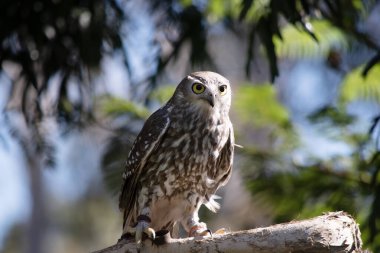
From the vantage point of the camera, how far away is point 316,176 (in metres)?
6.10

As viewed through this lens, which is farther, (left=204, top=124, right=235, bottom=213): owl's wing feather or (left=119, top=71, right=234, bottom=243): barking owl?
(left=204, top=124, right=235, bottom=213): owl's wing feather

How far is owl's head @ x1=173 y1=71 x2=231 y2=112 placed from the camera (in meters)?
4.80

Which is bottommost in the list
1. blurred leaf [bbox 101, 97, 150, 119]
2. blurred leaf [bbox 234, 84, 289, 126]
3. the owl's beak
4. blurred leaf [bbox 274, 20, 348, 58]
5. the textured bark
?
the textured bark

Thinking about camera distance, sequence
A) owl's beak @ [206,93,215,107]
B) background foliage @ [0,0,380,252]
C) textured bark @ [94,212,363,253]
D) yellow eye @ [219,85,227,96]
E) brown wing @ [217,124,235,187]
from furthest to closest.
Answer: background foliage @ [0,0,380,252], brown wing @ [217,124,235,187], yellow eye @ [219,85,227,96], owl's beak @ [206,93,215,107], textured bark @ [94,212,363,253]

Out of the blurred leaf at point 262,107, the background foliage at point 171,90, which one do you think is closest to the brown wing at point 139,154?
the background foliage at point 171,90

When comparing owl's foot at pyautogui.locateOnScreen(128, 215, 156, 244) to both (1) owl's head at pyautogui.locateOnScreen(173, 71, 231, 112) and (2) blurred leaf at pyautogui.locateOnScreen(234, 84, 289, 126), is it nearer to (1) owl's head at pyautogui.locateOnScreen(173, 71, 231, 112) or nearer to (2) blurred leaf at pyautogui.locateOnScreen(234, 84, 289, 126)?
(1) owl's head at pyautogui.locateOnScreen(173, 71, 231, 112)

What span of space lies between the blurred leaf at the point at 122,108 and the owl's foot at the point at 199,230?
5.39ft

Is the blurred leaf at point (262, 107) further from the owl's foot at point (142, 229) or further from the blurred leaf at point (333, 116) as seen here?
the owl's foot at point (142, 229)

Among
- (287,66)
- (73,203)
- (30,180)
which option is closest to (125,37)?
(287,66)

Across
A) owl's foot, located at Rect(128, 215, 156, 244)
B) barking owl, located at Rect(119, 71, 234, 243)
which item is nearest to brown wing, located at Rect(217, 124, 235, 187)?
barking owl, located at Rect(119, 71, 234, 243)

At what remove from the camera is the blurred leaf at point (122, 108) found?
6.25 meters

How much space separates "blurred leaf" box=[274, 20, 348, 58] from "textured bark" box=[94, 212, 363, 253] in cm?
277

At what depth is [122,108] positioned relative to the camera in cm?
628

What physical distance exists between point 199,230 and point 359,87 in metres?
2.32
